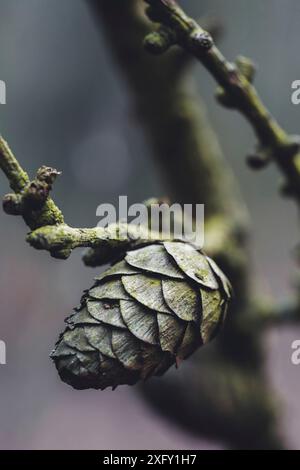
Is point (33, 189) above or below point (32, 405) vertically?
above

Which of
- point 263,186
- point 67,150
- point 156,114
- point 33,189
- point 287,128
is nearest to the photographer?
point 33,189

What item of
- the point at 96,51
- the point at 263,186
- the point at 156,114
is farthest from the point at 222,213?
the point at 263,186

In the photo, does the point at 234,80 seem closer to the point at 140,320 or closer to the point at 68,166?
the point at 140,320

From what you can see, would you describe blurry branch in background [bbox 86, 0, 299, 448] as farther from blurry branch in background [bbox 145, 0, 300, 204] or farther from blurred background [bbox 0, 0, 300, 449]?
blurred background [bbox 0, 0, 300, 449]

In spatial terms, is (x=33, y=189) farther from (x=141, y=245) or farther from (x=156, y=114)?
(x=156, y=114)

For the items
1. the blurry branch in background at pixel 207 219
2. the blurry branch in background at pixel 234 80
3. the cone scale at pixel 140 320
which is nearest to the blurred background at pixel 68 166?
the blurry branch in background at pixel 207 219
